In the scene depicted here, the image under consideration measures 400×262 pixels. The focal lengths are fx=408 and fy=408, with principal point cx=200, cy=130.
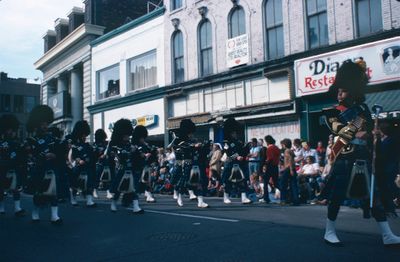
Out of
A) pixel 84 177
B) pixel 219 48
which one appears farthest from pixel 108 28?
pixel 84 177

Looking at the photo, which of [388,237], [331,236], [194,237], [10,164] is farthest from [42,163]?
[388,237]

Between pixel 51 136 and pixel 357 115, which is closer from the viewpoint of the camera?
pixel 357 115

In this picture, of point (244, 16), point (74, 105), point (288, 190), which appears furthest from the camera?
point (74, 105)

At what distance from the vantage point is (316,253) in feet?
16.3

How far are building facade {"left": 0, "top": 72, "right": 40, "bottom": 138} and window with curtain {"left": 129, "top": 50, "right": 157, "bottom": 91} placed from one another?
3670 centimetres

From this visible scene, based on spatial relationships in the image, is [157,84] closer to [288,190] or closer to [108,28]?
[108,28]

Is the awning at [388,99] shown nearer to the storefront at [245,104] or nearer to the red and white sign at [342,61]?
the red and white sign at [342,61]

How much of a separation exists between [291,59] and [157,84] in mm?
9711

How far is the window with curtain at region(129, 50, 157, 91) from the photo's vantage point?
2489 cm

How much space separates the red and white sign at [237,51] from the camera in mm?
19109

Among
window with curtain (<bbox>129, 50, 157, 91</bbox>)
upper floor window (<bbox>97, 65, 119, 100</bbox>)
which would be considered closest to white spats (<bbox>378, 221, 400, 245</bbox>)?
window with curtain (<bbox>129, 50, 157, 91</bbox>)

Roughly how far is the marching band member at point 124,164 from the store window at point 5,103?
5386 centimetres

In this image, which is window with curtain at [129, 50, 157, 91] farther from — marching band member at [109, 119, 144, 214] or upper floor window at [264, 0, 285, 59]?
marching band member at [109, 119, 144, 214]

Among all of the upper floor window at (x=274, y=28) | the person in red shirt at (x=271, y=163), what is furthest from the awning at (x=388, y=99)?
the person in red shirt at (x=271, y=163)
